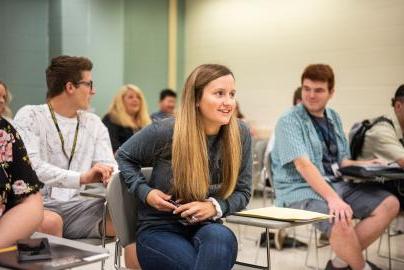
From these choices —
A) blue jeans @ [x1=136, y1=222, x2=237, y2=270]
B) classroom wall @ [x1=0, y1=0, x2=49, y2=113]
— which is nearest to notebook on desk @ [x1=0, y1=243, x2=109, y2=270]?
blue jeans @ [x1=136, y1=222, x2=237, y2=270]

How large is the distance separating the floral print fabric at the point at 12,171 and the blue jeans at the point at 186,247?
0.49 m

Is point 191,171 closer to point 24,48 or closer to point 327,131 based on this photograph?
point 327,131

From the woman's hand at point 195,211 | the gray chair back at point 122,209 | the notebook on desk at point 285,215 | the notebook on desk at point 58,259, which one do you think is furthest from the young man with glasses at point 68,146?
the notebook on desk at point 58,259

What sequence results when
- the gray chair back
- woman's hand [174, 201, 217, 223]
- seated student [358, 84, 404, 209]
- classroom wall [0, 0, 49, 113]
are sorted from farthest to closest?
classroom wall [0, 0, 49, 113]
seated student [358, 84, 404, 209]
the gray chair back
woman's hand [174, 201, 217, 223]

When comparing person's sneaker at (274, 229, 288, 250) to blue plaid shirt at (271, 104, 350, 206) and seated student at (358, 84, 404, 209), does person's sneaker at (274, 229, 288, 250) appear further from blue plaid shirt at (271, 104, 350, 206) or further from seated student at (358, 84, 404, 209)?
seated student at (358, 84, 404, 209)

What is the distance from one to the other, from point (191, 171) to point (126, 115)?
3.09 m

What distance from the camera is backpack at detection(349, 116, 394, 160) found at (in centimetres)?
355

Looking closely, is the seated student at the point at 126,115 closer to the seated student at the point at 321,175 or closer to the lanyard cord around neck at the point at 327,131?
the seated student at the point at 321,175

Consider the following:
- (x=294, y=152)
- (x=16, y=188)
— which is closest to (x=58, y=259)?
(x=16, y=188)

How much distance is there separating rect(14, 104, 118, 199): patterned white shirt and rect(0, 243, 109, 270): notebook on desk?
3.81 ft

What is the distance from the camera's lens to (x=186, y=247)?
2.02m

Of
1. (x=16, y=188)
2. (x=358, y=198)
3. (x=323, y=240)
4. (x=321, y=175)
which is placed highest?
(x=16, y=188)

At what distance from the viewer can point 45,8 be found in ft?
22.2

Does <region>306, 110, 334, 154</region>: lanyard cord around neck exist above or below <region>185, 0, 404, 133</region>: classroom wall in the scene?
below
